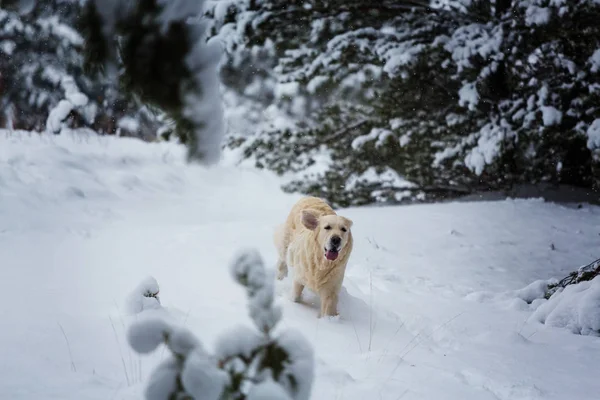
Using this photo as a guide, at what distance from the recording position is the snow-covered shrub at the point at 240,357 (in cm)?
71

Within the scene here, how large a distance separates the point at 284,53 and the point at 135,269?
4569mm

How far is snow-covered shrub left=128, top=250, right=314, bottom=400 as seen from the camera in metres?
0.71

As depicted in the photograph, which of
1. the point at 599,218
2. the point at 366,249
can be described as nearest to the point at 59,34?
the point at 366,249

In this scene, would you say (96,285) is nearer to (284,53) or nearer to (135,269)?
(135,269)

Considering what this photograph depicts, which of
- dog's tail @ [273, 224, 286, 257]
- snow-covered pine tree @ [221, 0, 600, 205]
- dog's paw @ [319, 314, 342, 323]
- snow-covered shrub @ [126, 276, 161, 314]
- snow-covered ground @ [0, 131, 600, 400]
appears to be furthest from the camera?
snow-covered pine tree @ [221, 0, 600, 205]

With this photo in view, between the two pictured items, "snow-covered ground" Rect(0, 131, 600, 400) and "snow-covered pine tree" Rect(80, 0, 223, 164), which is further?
"snow-covered ground" Rect(0, 131, 600, 400)

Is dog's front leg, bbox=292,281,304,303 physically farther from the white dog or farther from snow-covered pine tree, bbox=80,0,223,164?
snow-covered pine tree, bbox=80,0,223,164

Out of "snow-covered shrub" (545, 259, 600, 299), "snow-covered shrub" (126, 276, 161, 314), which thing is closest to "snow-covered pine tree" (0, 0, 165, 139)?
"snow-covered shrub" (126, 276, 161, 314)

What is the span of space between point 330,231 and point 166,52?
8.50 ft

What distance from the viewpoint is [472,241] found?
621cm

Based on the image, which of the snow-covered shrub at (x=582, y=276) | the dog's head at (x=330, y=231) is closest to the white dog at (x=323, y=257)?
the dog's head at (x=330, y=231)

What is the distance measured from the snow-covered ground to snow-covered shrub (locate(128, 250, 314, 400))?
0.85 meters

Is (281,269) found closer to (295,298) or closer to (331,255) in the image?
(295,298)

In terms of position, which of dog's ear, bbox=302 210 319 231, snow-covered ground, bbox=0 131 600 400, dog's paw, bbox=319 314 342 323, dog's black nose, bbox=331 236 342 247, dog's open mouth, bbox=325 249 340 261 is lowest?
dog's paw, bbox=319 314 342 323
